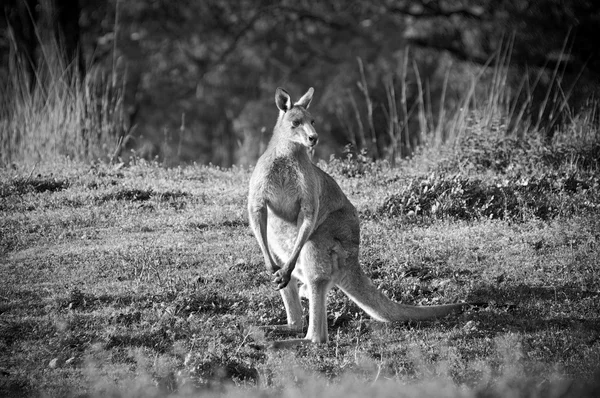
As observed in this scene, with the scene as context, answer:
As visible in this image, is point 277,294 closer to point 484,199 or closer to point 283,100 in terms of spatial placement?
point 283,100

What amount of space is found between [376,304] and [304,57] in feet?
62.2

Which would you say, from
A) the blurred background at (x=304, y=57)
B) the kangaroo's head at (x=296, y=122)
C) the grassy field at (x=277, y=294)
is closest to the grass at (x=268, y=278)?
the grassy field at (x=277, y=294)

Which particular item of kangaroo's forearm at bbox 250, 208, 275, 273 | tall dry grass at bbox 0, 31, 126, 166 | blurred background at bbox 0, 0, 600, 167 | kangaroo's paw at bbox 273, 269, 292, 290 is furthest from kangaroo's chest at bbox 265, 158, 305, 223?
blurred background at bbox 0, 0, 600, 167

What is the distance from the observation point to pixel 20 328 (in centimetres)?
674

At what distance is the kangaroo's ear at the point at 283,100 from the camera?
7.52 m

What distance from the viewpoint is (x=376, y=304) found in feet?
22.5

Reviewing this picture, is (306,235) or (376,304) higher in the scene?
(306,235)

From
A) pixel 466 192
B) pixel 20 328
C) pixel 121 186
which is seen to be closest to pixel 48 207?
pixel 121 186

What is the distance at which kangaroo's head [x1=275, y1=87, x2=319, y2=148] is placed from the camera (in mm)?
7078

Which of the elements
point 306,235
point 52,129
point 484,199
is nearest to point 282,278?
point 306,235

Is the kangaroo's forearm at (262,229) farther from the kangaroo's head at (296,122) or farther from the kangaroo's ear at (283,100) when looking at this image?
the kangaroo's ear at (283,100)

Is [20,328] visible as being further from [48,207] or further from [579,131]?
[579,131]

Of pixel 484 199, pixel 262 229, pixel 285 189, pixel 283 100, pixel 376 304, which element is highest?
pixel 283 100

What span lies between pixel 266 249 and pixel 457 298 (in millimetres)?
1840
